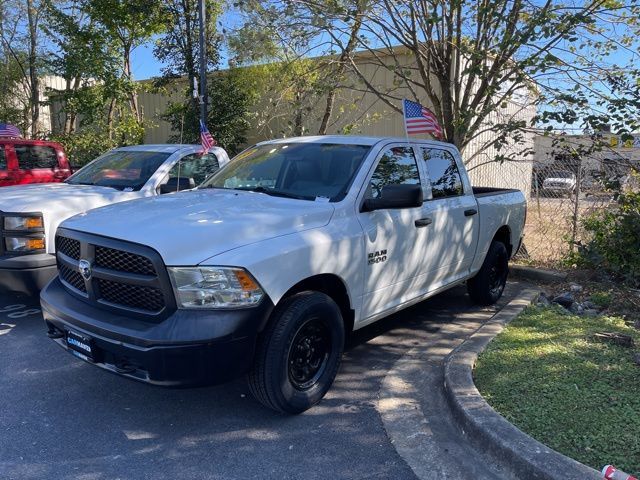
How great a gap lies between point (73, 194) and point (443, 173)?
12.8 feet

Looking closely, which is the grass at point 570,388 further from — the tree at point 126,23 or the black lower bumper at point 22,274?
the tree at point 126,23

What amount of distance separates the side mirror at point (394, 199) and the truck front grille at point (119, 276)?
1646 millimetres

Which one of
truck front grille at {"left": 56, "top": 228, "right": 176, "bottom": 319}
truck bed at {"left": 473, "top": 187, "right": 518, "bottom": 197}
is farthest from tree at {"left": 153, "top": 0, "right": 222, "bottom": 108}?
truck front grille at {"left": 56, "top": 228, "right": 176, "bottom": 319}

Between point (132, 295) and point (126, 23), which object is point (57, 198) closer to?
point (132, 295)

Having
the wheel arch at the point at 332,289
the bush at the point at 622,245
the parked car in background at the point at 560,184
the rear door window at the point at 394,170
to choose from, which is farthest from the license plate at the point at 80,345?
the parked car in background at the point at 560,184

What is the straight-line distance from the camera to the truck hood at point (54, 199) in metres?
5.28

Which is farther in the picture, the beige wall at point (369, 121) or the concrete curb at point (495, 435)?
the beige wall at point (369, 121)

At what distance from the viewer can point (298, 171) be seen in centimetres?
458

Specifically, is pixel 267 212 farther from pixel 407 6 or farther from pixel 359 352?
pixel 407 6

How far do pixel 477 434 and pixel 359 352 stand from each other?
1810 millimetres

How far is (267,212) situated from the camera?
3771 millimetres

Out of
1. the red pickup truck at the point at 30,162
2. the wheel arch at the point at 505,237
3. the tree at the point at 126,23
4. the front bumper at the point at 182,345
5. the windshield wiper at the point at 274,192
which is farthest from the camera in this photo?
the tree at the point at 126,23

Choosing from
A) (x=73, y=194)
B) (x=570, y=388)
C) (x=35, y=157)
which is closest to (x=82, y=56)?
(x=35, y=157)

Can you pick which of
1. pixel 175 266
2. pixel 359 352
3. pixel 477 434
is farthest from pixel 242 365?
pixel 359 352
